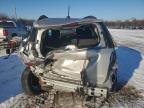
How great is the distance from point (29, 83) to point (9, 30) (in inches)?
580

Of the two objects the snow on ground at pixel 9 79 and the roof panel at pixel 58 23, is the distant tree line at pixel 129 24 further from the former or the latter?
the roof panel at pixel 58 23

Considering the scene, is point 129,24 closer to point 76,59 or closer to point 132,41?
point 132,41

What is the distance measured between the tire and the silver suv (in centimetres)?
22

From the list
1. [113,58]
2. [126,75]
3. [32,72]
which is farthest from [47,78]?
[126,75]

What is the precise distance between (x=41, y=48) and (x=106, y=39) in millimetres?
1508

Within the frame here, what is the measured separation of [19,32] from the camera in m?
21.9

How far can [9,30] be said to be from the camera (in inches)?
824

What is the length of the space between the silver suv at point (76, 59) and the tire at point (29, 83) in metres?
0.22

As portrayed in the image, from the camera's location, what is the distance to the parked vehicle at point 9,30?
2022 centimetres

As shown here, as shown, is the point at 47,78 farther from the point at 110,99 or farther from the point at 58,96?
the point at 110,99

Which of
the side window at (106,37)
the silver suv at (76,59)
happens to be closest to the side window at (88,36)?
the silver suv at (76,59)

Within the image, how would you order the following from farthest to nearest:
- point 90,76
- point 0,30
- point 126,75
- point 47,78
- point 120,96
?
point 0,30 < point 126,75 < point 120,96 < point 47,78 < point 90,76

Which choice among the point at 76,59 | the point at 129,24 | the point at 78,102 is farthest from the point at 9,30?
the point at 129,24

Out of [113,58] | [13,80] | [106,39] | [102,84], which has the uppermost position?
[106,39]
